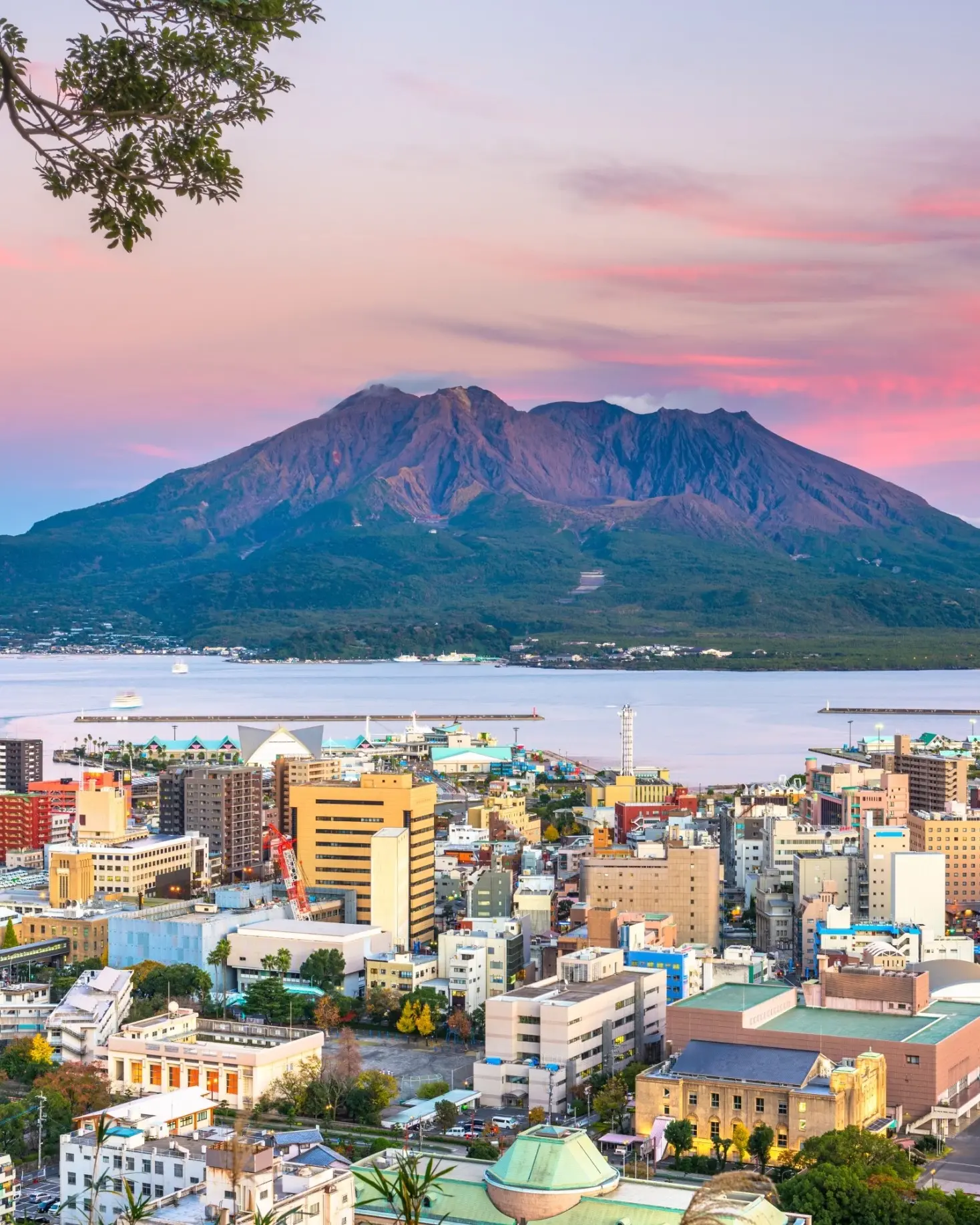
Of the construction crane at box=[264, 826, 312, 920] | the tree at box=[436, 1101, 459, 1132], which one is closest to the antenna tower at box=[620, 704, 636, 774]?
the construction crane at box=[264, 826, 312, 920]

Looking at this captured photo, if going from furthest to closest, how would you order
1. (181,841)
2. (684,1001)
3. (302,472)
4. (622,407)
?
(622,407), (302,472), (181,841), (684,1001)

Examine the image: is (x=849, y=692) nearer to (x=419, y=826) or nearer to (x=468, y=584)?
(x=468, y=584)

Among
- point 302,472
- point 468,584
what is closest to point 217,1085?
point 468,584

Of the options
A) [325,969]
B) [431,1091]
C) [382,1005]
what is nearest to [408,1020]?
[382,1005]

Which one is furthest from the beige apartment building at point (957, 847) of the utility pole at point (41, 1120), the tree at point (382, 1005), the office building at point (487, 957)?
the utility pole at point (41, 1120)

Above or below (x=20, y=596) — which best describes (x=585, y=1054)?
below

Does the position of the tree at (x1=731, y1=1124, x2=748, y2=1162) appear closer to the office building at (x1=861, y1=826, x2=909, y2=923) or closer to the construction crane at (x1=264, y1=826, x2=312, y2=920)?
the construction crane at (x1=264, y1=826, x2=312, y2=920)
